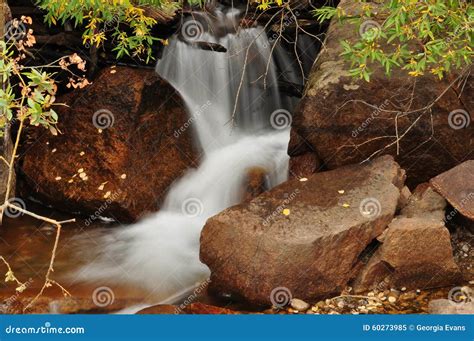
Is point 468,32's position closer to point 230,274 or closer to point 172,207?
point 230,274

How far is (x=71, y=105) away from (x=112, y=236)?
205cm

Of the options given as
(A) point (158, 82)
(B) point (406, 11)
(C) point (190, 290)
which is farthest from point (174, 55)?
(B) point (406, 11)
